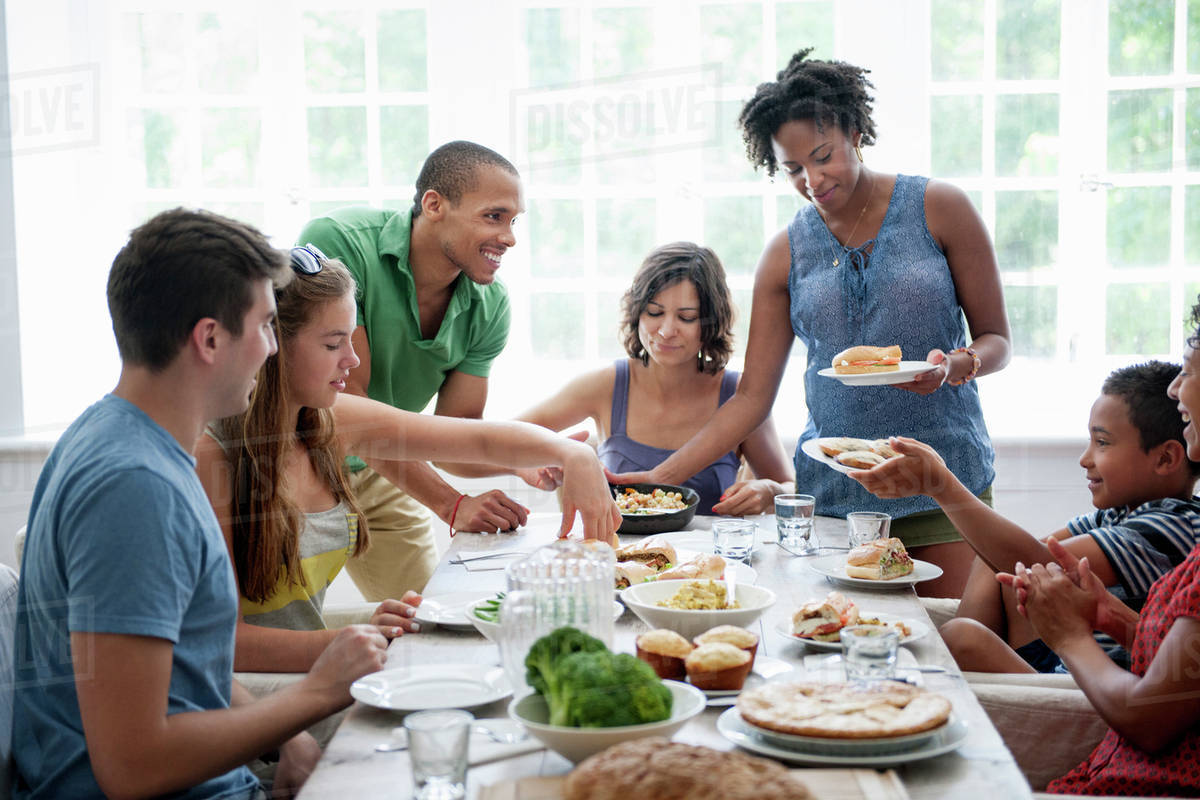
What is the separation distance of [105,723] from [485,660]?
1.36ft

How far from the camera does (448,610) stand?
1.41m

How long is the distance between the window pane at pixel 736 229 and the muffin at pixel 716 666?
2.53 metres

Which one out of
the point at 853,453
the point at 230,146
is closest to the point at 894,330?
the point at 853,453

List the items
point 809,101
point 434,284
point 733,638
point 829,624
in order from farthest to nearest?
1. point 434,284
2. point 809,101
3. point 829,624
4. point 733,638

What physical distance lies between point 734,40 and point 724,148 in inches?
13.1

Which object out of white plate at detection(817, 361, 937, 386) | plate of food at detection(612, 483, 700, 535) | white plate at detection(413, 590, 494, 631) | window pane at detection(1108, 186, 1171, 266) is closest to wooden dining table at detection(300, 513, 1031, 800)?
white plate at detection(413, 590, 494, 631)

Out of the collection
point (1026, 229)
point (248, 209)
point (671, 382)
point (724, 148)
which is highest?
point (724, 148)

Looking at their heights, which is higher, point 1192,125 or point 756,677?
point 1192,125

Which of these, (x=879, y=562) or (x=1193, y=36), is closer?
(x=879, y=562)

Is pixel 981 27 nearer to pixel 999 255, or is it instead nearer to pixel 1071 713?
pixel 999 255

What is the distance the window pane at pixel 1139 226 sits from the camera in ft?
11.1

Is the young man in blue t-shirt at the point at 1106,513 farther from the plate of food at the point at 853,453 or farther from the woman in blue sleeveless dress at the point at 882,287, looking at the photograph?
the woman in blue sleeveless dress at the point at 882,287

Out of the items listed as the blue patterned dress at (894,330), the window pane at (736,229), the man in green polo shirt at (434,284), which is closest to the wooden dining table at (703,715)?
the blue patterned dress at (894,330)

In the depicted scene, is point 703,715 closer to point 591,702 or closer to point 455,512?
point 591,702
